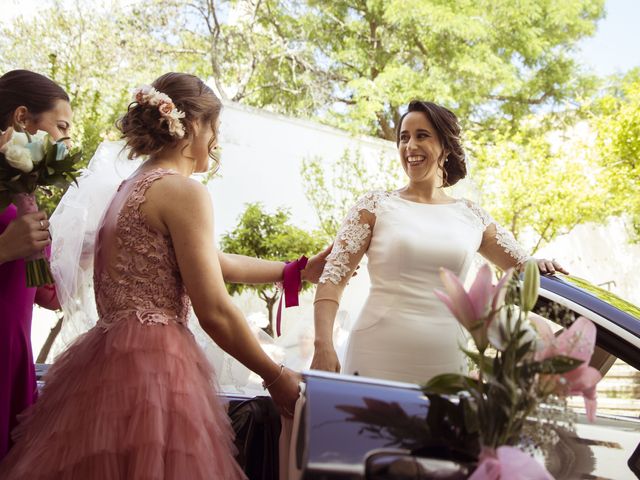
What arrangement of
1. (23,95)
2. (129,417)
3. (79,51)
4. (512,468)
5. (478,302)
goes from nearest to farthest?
(512,468) → (478,302) → (129,417) → (23,95) → (79,51)

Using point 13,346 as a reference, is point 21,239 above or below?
above

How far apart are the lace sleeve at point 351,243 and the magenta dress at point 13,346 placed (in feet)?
3.37

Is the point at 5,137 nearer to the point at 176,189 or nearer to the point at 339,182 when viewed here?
the point at 176,189

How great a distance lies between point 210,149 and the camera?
2215mm

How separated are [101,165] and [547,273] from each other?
66.1 inches

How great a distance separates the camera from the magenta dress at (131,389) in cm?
173

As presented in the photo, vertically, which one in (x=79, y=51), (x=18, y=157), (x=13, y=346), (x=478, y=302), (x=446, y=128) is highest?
(x=79, y=51)

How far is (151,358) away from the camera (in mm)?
1857

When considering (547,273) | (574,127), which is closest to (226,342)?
(547,273)

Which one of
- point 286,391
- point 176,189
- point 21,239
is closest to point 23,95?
point 21,239

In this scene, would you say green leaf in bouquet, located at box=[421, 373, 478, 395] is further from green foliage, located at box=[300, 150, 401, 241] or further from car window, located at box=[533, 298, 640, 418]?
green foliage, located at box=[300, 150, 401, 241]

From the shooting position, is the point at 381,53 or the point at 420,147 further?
the point at 381,53

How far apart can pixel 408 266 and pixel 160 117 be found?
3.49 feet

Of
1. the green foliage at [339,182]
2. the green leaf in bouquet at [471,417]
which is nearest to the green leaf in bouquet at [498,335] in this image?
the green leaf in bouquet at [471,417]
